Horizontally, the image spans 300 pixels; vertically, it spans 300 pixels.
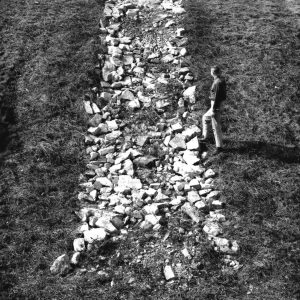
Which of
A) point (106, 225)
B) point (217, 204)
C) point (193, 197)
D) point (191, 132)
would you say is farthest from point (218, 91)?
point (106, 225)

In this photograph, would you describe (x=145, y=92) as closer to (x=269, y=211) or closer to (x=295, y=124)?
(x=295, y=124)

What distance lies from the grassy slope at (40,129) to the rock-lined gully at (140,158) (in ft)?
1.39

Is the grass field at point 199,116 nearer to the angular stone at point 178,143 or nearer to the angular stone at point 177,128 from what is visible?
the angular stone at point 178,143

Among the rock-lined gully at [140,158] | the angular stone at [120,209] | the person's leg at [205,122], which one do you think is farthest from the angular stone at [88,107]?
the angular stone at [120,209]

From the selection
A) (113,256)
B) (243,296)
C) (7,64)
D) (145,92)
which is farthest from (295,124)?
(7,64)

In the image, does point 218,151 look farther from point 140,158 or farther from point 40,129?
point 40,129

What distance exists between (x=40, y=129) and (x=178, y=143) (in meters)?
4.00

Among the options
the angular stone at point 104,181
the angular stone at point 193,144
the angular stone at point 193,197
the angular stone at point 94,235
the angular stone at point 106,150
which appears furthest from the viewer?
the angular stone at point 106,150

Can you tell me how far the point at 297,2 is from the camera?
17.8 metres

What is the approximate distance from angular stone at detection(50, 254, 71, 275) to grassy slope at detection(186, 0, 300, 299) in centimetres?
343

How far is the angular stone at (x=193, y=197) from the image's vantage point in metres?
A: 9.20

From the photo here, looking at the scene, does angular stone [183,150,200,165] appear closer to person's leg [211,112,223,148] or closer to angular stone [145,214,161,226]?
person's leg [211,112,223,148]

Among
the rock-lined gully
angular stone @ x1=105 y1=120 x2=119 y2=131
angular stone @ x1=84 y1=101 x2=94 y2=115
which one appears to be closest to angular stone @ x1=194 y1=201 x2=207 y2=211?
the rock-lined gully

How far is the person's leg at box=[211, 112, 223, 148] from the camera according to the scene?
1022 cm
